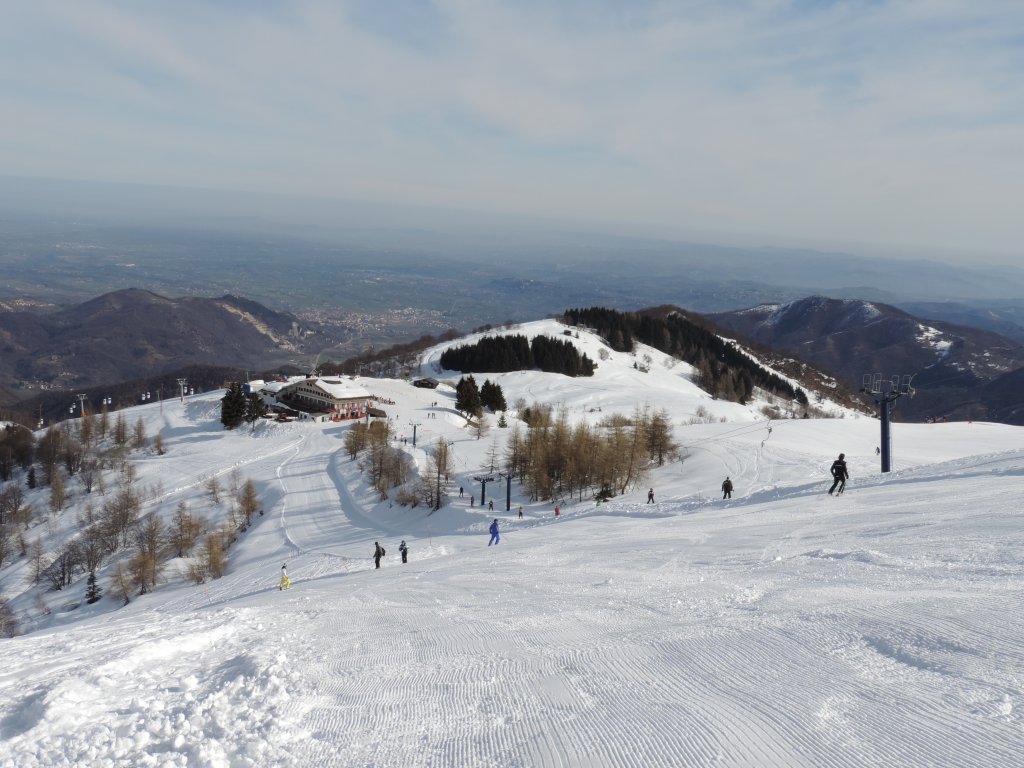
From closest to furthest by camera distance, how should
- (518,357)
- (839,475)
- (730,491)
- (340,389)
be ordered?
(839,475) < (730,491) < (340,389) < (518,357)

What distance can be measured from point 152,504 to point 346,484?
13.9m

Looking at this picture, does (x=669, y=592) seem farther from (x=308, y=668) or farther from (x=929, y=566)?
(x=308, y=668)

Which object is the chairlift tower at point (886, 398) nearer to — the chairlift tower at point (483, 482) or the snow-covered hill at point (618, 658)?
the snow-covered hill at point (618, 658)

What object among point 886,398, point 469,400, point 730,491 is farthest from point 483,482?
point 469,400

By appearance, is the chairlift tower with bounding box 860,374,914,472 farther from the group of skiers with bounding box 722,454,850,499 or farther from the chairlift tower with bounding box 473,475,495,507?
the chairlift tower with bounding box 473,475,495,507

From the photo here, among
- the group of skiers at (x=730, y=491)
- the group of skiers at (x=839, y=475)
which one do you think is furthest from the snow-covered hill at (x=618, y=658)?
the group of skiers at (x=730, y=491)

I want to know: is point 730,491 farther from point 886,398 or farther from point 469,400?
point 469,400

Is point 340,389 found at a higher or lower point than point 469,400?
higher

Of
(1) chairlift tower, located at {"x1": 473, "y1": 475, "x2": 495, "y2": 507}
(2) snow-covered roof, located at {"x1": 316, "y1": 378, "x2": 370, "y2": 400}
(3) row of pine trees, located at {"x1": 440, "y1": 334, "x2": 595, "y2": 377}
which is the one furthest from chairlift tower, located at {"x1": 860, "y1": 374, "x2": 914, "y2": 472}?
(3) row of pine trees, located at {"x1": 440, "y1": 334, "x2": 595, "y2": 377}

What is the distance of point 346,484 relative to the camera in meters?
41.6

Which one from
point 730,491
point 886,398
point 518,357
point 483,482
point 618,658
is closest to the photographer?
point 618,658

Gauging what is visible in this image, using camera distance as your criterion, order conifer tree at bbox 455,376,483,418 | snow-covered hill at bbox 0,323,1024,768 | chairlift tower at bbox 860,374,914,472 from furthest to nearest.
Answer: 1. conifer tree at bbox 455,376,483,418
2. chairlift tower at bbox 860,374,914,472
3. snow-covered hill at bbox 0,323,1024,768

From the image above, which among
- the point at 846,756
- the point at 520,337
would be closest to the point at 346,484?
the point at 846,756

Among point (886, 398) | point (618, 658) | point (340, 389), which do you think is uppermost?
point (886, 398)
